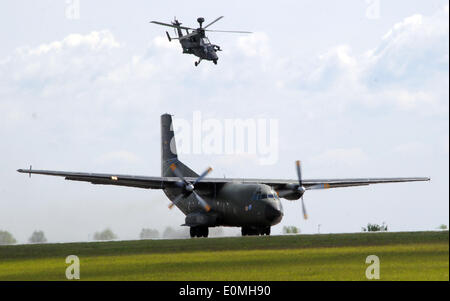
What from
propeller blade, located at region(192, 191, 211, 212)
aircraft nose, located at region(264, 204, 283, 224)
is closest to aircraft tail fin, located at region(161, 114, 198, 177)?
propeller blade, located at region(192, 191, 211, 212)

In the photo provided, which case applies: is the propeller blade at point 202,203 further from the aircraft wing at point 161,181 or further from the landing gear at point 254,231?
the landing gear at point 254,231

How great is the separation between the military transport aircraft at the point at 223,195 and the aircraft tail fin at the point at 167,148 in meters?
9.56

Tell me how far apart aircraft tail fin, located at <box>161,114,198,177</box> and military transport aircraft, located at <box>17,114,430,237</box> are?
9556 mm

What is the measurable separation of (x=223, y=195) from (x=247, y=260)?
23861 mm

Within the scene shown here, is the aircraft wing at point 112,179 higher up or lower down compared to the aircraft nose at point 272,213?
higher up

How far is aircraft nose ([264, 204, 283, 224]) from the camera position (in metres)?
55.3

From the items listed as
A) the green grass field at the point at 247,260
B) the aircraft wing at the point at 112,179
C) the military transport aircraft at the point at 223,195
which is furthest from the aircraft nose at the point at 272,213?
the aircraft wing at the point at 112,179

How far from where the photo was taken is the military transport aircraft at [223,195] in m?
56.2

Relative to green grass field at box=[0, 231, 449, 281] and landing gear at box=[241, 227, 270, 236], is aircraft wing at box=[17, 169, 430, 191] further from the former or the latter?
green grass field at box=[0, 231, 449, 281]

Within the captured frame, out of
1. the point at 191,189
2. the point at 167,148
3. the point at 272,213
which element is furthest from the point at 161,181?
the point at 167,148

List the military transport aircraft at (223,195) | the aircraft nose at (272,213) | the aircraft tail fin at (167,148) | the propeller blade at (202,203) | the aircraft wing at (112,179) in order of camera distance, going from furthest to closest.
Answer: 1. the aircraft tail fin at (167,148)
2. the propeller blade at (202,203)
3. the aircraft wing at (112,179)
4. the military transport aircraft at (223,195)
5. the aircraft nose at (272,213)

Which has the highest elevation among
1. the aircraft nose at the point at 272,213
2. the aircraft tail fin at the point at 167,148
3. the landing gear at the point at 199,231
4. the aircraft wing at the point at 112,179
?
the aircraft tail fin at the point at 167,148
